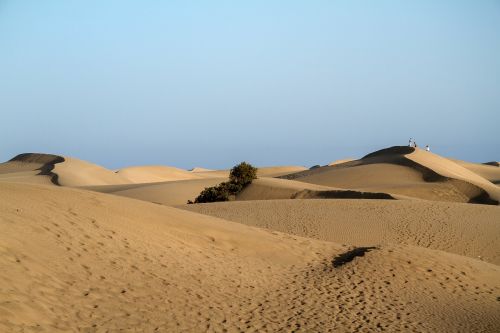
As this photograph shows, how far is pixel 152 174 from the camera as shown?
67.0m

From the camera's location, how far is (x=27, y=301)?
25.0 feet

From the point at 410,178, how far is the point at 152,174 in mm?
34848

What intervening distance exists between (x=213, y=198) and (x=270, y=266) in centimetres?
1845

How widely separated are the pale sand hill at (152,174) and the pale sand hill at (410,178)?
70.7ft

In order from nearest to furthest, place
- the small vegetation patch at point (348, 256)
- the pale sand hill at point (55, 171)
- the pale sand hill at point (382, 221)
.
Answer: the small vegetation patch at point (348, 256) → the pale sand hill at point (382, 221) → the pale sand hill at point (55, 171)

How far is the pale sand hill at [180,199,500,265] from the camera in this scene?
1822 centimetres

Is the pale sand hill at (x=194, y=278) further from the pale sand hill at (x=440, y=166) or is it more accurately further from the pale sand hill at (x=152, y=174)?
the pale sand hill at (x=152, y=174)

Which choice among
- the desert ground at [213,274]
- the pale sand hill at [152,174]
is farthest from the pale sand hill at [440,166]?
the pale sand hill at [152,174]

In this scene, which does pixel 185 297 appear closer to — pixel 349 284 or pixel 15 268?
pixel 15 268

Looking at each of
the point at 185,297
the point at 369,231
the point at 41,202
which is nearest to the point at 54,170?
the point at 369,231

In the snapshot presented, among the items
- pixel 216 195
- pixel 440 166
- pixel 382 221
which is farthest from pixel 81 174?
pixel 382 221

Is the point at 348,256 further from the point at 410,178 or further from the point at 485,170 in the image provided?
the point at 485,170

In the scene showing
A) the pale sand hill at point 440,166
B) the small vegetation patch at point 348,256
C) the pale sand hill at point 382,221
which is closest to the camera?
the small vegetation patch at point 348,256

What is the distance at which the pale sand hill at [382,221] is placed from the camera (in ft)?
59.8
